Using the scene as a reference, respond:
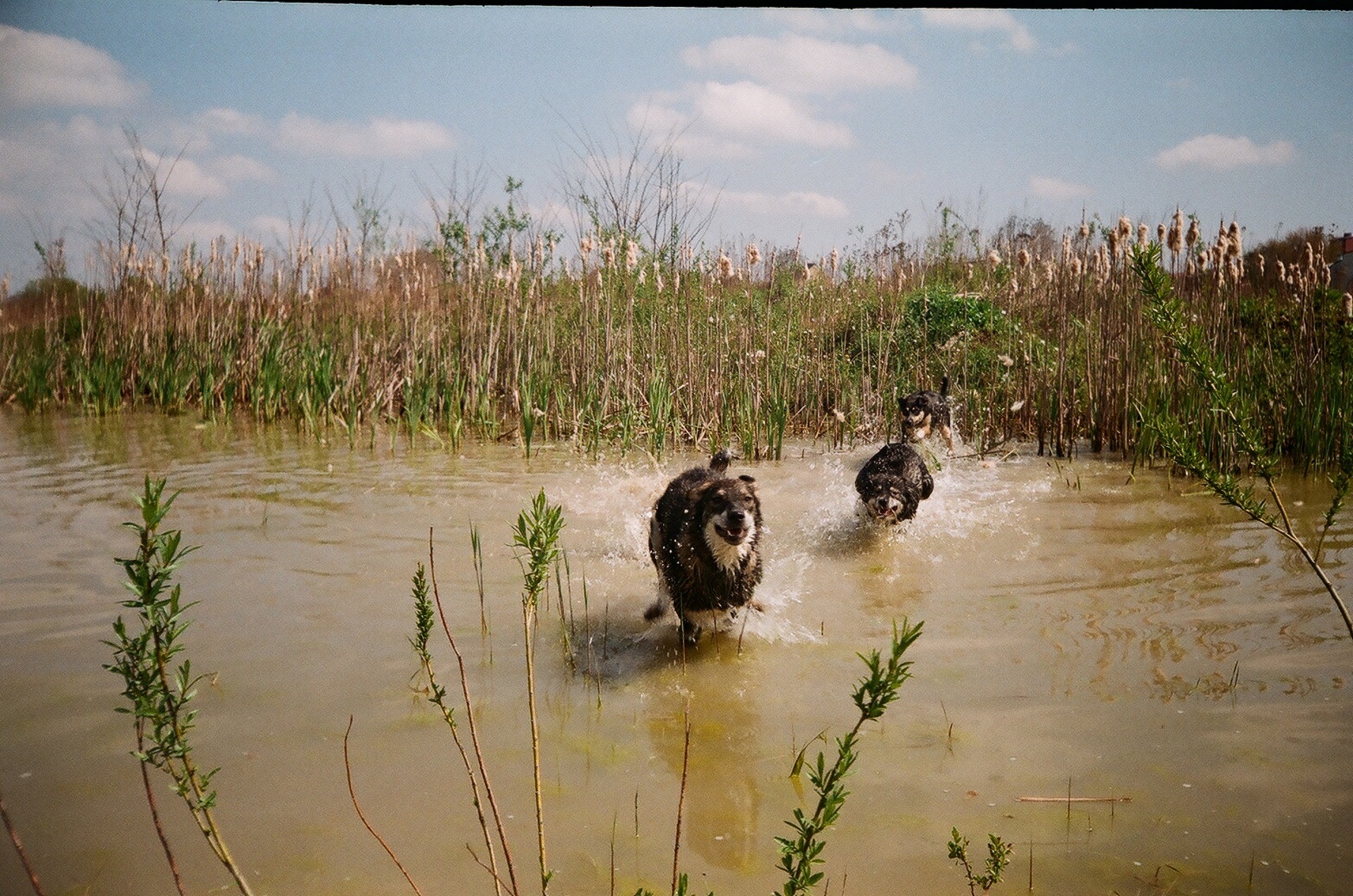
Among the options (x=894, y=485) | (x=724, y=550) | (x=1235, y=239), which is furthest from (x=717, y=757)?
(x=1235, y=239)

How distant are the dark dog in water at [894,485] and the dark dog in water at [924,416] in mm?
1354

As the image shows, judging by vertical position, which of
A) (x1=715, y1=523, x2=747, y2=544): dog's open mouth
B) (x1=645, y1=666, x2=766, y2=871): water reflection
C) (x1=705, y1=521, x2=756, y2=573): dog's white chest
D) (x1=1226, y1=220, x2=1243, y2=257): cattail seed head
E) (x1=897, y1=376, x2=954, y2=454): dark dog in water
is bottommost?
(x1=645, y1=666, x2=766, y2=871): water reflection

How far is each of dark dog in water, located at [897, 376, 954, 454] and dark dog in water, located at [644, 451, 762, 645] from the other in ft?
11.5

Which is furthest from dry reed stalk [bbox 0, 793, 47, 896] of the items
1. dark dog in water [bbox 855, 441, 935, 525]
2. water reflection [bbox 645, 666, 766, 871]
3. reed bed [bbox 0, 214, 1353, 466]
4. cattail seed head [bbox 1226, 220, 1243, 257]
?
cattail seed head [bbox 1226, 220, 1243, 257]

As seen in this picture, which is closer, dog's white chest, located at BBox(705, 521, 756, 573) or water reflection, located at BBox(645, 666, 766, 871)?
water reflection, located at BBox(645, 666, 766, 871)

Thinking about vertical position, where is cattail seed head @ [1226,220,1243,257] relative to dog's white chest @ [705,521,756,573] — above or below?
above

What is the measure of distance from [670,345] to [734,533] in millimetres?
4592

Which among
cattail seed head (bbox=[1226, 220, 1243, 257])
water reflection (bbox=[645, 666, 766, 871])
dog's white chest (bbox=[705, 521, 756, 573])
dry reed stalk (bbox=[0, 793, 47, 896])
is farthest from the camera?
cattail seed head (bbox=[1226, 220, 1243, 257])

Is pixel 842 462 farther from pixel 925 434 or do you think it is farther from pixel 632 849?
pixel 632 849

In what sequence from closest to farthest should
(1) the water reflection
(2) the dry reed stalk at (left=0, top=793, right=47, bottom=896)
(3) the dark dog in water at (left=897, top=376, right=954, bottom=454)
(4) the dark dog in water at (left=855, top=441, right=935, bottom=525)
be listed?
(2) the dry reed stalk at (left=0, top=793, right=47, bottom=896), (1) the water reflection, (4) the dark dog in water at (left=855, top=441, right=935, bottom=525), (3) the dark dog in water at (left=897, top=376, right=954, bottom=454)

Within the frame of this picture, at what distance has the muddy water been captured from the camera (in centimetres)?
226

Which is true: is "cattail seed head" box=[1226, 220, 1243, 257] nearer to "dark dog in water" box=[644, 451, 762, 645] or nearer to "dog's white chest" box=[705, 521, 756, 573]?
"dark dog in water" box=[644, 451, 762, 645]

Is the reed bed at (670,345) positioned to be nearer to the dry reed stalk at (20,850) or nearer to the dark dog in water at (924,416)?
the dark dog in water at (924,416)

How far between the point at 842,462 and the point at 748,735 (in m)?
4.79
